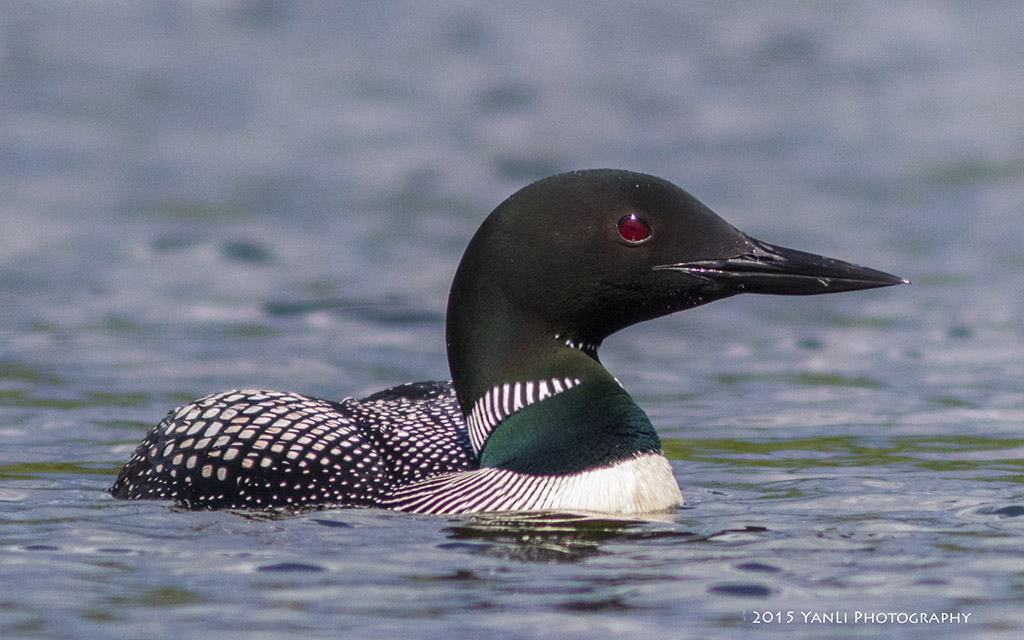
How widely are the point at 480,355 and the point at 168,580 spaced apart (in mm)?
1056

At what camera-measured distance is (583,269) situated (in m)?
4.54

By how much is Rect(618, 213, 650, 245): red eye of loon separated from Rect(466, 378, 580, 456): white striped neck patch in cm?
38

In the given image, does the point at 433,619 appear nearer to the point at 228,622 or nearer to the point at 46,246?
the point at 228,622

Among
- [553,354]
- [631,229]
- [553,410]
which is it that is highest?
[631,229]

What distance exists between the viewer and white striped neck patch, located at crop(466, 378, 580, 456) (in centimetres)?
456

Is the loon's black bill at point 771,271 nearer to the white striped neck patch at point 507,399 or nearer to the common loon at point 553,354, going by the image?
the common loon at point 553,354

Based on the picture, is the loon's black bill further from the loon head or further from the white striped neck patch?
the white striped neck patch

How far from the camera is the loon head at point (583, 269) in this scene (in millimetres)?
4539

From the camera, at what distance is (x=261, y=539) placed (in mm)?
4309

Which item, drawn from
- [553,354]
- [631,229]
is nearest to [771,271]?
[631,229]

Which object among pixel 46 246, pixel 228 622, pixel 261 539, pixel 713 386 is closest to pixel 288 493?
pixel 261 539

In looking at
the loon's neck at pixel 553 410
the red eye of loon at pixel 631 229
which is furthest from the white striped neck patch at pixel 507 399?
the red eye of loon at pixel 631 229

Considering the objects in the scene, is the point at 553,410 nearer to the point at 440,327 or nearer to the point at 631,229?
the point at 631,229

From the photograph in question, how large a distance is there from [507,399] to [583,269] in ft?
1.27
